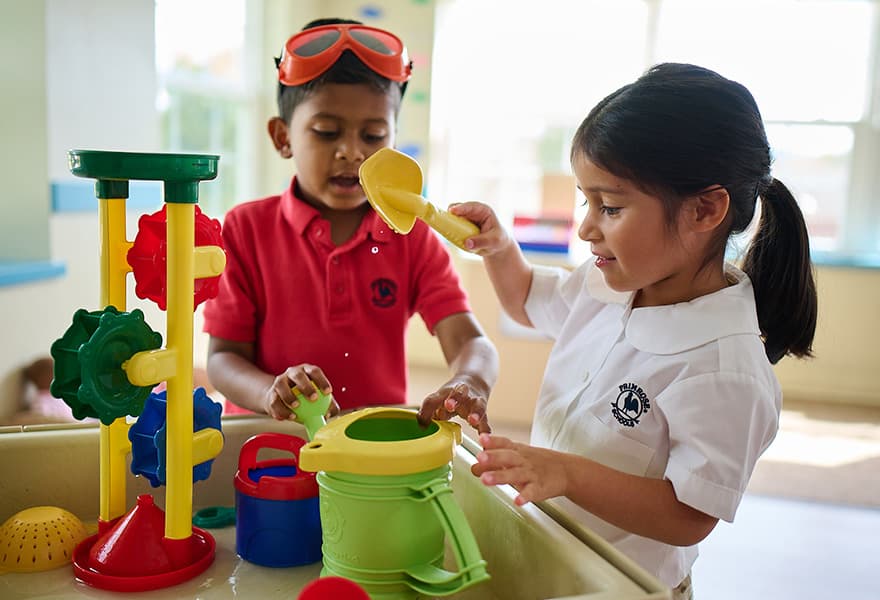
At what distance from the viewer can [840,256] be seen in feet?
12.9

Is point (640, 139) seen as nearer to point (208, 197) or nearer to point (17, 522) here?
point (17, 522)

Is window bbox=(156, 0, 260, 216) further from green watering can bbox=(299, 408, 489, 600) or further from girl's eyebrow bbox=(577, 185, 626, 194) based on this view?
green watering can bbox=(299, 408, 489, 600)

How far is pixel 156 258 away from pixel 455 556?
311 millimetres

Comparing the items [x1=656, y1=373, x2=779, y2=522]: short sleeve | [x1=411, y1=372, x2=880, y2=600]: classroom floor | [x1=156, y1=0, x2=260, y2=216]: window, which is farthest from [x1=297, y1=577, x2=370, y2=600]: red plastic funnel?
[x1=156, y1=0, x2=260, y2=216]: window

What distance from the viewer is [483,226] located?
94cm

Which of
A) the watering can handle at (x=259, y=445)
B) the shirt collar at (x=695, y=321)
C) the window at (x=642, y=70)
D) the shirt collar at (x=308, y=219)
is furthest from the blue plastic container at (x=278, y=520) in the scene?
the window at (x=642, y=70)

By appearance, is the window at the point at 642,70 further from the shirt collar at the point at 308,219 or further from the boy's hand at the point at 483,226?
the boy's hand at the point at 483,226

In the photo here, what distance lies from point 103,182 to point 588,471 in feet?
1.46

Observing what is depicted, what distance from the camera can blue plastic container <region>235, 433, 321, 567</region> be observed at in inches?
27.1

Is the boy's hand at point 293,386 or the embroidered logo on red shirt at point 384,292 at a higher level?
the embroidered logo on red shirt at point 384,292

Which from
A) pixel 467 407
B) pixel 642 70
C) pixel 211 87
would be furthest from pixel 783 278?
pixel 642 70

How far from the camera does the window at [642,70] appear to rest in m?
3.89

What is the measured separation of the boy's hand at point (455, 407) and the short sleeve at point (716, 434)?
Answer: 0.16 metres

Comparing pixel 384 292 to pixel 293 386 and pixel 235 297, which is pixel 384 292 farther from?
pixel 293 386
